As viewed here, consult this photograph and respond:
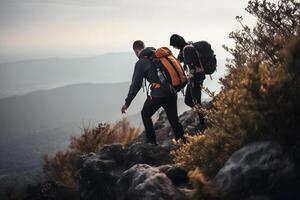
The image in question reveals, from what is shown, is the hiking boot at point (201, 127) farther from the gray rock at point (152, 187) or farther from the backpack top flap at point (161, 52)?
the gray rock at point (152, 187)

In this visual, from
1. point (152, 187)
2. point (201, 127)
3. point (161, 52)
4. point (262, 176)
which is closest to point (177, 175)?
point (152, 187)

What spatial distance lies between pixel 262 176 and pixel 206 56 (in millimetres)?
4985

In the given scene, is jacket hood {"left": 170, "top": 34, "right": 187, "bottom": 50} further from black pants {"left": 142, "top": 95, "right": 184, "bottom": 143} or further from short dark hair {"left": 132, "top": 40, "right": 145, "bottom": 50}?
black pants {"left": 142, "top": 95, "right": 184, "bottom": 143}

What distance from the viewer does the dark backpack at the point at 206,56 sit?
8578 millimetres

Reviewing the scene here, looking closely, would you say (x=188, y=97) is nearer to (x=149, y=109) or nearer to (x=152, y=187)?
(x=149, y=109)

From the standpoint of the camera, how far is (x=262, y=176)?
396 centimetres

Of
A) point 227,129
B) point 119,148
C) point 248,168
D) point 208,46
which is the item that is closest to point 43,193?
point 119,148

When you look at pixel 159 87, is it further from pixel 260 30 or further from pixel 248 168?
pixel 248 168

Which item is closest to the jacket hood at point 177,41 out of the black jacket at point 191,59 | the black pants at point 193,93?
the black jacket at point 191,59

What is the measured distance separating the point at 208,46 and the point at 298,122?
4.81 metres

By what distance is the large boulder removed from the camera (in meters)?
3.91

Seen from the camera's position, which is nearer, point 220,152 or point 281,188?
point 281,188

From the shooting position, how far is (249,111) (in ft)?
13.8

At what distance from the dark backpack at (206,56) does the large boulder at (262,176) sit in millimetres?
4603
